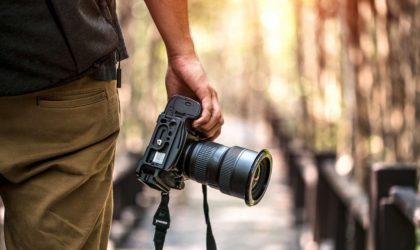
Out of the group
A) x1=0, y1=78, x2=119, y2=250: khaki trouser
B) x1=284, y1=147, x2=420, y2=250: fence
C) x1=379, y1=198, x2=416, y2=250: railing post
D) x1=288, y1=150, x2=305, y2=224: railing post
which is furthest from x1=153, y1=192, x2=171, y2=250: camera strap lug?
x1=288, y1=150, x2=305, y2=224: railing post

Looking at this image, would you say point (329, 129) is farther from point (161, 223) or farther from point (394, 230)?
point (161, 223)

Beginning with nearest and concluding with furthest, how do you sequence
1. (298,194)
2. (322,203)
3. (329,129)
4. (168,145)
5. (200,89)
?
(168,145) < (200,89) < (322,203) < (298,194) < (329,129)

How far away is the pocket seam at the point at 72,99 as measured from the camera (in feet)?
5.71

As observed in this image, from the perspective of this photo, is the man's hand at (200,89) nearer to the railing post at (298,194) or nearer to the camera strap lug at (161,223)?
the camera strap lug at (161,223)

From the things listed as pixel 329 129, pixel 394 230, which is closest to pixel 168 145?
pixel 394 230

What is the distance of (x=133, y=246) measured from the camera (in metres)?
7.41

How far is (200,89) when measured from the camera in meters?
2.04

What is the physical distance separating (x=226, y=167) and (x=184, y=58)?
11.2 inches

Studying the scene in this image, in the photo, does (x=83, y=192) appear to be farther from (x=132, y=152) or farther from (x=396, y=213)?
(x=132, y=152)

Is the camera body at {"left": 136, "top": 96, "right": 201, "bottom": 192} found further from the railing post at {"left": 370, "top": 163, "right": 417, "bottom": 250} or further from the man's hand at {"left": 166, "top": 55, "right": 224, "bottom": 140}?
the railing post at {"left": 370, "top": 163, "right": 417, "bottom": 250}

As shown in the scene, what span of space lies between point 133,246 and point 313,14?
9880mm

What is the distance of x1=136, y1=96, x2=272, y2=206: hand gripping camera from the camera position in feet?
6.33

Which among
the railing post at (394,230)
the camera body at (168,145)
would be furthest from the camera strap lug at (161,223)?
the railing post at (394,230)

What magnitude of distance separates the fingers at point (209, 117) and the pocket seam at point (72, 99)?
10.4 inches
